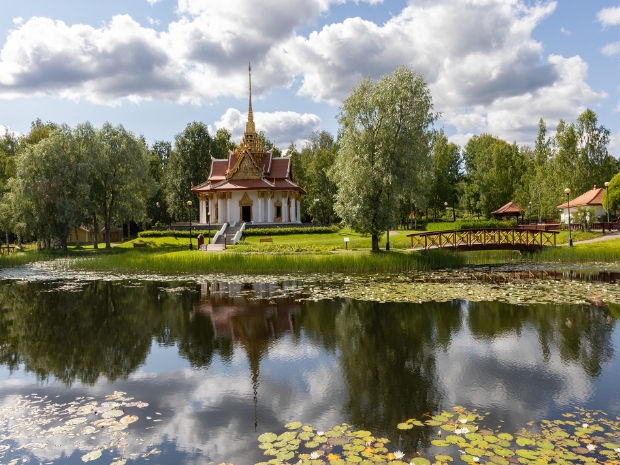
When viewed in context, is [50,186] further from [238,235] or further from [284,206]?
[284,206]

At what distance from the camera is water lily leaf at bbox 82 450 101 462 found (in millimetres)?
6168

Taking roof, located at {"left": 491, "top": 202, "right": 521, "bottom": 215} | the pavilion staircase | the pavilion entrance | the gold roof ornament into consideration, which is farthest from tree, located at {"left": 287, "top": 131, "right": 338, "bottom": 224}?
roof, located at {"left": 491, "top": 202, "right": 521, "bottom": 215}

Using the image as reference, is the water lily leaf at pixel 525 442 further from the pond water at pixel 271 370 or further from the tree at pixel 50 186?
the tree at pixel 50 186

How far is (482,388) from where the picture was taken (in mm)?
8422

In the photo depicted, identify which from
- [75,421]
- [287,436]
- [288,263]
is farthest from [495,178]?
[75,421]

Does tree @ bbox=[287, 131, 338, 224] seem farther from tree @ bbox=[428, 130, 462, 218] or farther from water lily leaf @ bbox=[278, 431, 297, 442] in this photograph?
water lily leaf @ bbox=[278, 431, 297, 442]

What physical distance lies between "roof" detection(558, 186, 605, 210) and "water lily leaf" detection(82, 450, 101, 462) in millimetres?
54231

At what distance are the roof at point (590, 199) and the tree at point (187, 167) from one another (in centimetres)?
4619

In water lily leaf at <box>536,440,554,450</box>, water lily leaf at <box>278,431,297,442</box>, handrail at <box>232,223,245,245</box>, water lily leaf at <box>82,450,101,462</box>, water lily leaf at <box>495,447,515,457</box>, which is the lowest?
water lily leaf at <box>82,450,101,462</box>

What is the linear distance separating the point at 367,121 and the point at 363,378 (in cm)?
2332

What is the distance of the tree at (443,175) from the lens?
61.6 metres

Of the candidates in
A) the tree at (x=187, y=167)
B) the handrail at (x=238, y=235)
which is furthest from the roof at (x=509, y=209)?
the tree at (x=187, y=167)

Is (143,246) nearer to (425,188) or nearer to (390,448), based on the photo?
(425,188)

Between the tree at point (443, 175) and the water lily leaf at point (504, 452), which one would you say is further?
the tree at point (443, 175)
